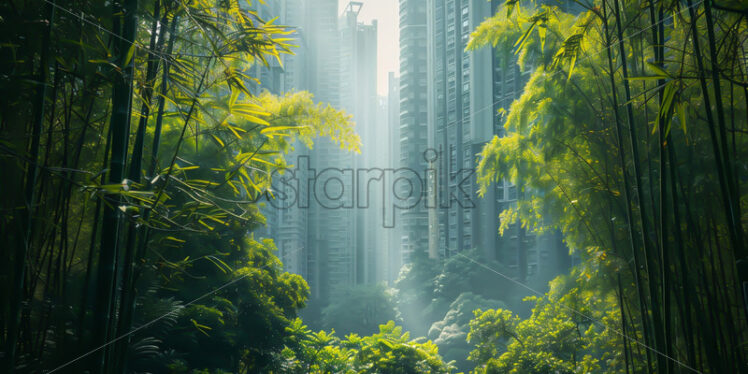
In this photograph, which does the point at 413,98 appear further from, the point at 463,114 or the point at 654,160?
the point at 654,160

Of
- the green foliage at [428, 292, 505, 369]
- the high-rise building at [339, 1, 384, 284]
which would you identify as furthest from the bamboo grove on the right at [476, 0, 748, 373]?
the green foliage at [428, 292, 505, 369]

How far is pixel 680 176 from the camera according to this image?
3.74ft

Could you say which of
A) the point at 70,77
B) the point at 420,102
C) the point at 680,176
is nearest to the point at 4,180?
the point at 70,77

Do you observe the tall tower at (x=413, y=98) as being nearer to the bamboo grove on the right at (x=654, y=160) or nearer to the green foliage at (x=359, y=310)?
the green foliage at (x=359, y=310)

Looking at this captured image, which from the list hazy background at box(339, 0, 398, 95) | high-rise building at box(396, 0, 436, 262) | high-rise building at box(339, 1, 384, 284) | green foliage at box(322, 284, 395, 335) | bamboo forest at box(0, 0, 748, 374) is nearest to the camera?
bamboo forest at box(0, 0, 748, 374)

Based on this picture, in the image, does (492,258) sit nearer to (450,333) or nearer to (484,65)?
(450,333)

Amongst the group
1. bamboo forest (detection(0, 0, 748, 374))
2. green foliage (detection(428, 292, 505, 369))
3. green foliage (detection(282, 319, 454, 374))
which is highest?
bamboo forest (detection(0, 0, 748, 374))

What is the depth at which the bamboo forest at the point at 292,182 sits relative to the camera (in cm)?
80

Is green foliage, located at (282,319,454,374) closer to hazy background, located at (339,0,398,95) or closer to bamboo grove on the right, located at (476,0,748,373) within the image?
bamboo grove on the right, located at (476,0,748,373)

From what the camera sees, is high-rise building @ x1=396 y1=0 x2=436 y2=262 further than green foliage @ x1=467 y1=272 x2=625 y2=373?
Yes

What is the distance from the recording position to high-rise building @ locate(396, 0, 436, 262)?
19.0ft

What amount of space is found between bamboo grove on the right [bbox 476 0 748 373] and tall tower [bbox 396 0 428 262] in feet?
10.8

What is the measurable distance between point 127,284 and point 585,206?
1.59 m

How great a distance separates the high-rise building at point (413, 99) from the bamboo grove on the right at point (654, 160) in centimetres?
335
